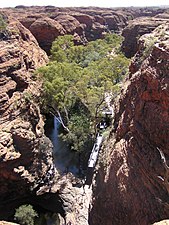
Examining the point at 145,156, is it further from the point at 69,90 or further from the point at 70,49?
the point at 70,49

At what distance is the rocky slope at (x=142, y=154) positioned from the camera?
12602mm

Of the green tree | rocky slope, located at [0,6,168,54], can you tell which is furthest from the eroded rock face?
the green tree

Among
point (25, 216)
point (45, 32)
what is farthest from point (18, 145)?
point (45, 32)

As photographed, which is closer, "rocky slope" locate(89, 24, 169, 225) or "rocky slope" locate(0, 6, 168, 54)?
"rocky slope" locate(89, 24, 169, 225)

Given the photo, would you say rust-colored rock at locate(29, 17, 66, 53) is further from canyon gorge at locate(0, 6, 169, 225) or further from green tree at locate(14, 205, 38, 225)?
green tree at locate(14, 205, 38, 225)

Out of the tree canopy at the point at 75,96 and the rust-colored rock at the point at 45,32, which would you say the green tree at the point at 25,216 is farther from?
the rust-colored rock at the point at 45,32

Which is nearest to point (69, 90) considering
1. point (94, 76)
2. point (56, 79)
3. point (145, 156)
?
point (56, 79)

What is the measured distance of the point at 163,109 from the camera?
13.1 meters

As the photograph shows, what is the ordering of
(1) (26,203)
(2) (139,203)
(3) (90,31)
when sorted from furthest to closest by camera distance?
(3) (90,31) → (1) (26,203) → (2) (139,203)

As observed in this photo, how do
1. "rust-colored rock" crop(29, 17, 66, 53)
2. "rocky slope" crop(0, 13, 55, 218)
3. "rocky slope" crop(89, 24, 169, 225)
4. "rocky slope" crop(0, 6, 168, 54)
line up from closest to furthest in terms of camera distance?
"rocky slope" crop(89, 24, 169, 225), "rocky slope" crop(0, 13, 55, 218), "rust-colored rock" crop(29, 17, 66, 53), "rocky slope" crop(0, 6, 168, 54)

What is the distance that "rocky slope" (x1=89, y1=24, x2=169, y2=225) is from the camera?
A: 12602mm

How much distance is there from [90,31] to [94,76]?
47.1m

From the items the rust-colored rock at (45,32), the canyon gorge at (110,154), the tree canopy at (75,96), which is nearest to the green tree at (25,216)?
the canyon gorge at (110,154)

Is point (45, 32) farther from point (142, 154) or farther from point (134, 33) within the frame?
point (142, 154)
